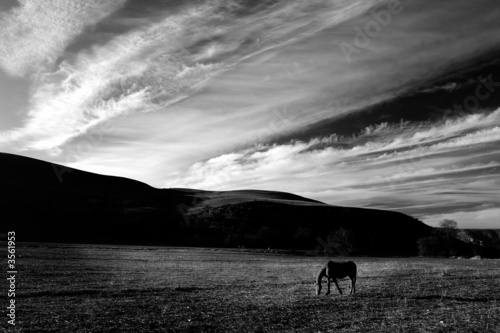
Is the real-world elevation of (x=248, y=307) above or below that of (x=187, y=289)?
above

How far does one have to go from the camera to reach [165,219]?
491ft

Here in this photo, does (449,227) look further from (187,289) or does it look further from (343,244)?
(187,289)

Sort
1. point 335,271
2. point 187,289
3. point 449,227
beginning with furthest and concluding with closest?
1. point 449,227
2. point 187,289
3. point 335,271

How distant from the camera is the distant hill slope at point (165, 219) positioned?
126 metres

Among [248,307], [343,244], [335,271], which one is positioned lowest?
[343,244]

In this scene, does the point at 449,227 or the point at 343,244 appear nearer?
the point at 343,244

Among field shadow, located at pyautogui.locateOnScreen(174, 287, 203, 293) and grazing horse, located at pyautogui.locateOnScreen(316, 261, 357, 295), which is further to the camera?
field shadow, located at pyautogui.locateOnScreen(174, 287, 203, 293)

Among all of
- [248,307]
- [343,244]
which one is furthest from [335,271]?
[343,244]

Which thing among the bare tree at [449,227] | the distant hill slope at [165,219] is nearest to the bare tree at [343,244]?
the distant hill slope at [165,219]

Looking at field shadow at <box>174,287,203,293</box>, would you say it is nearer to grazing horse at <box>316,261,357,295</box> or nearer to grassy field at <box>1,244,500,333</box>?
grassy field at <box>1,244,500,333</box>

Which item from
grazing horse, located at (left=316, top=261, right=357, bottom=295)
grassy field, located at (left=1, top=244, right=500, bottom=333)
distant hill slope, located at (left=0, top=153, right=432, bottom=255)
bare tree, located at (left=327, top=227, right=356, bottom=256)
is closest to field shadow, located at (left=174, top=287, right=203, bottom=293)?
grassy field, located at (left=1, top=244, right=500, bottom=333)

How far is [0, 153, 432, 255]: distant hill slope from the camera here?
415ft

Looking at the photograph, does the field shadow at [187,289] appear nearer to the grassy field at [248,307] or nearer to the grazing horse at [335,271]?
the grassy field at [248,307]

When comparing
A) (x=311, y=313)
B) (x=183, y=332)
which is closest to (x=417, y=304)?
(x=311, y=313)
